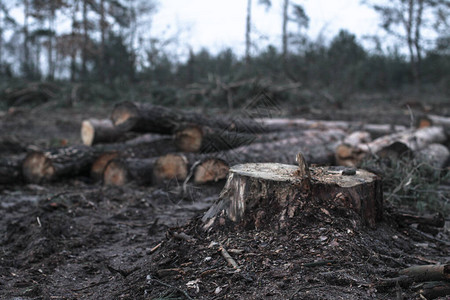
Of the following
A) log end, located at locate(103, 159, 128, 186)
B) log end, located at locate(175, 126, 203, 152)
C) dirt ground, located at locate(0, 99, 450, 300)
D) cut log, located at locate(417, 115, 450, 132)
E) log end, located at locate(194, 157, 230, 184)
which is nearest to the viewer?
dirt ground, located at locate(0, 99, 450, 300)

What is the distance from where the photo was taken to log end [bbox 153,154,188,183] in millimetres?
5031

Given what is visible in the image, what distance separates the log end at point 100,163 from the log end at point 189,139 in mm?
935

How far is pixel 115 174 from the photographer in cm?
537

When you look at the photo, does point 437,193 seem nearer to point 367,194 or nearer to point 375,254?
point 367,194

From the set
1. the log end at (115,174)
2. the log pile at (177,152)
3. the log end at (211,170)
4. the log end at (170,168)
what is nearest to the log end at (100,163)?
the log pile at (177,152)

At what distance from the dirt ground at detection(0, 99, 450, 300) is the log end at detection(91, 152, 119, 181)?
1679 millimetres

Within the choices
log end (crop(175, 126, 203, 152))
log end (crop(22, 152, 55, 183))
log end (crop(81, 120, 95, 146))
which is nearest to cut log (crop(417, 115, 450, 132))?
log end (crop(175, 126, 203, 152))

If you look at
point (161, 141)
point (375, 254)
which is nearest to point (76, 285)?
point (375, 254)

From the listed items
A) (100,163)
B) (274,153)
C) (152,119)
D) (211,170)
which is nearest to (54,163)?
(100,163)

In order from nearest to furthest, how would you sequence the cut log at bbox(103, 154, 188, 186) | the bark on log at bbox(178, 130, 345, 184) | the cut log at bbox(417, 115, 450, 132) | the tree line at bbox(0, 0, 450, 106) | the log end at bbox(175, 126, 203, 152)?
the bark on log at bbox(178, 130, 345, 184) < the cut log at bbox(103, 154, 188, 186) < the log end at bbox(175, 126, 203, 152) < the cut log at bbox(417, 115, 450, 132) < the tree line at bbox(0, 0, 450, 106)

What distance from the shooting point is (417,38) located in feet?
64.0

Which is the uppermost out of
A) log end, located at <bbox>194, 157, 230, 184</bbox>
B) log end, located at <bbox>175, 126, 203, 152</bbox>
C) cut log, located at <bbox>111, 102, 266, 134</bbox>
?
cut log, located at <bbox>111, 102, 266, 134</bbox>

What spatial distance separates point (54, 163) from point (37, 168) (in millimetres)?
308

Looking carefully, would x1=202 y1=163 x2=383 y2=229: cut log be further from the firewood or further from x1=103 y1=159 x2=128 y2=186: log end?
x1=103 y1=159 x2=128 y2=186: log end
